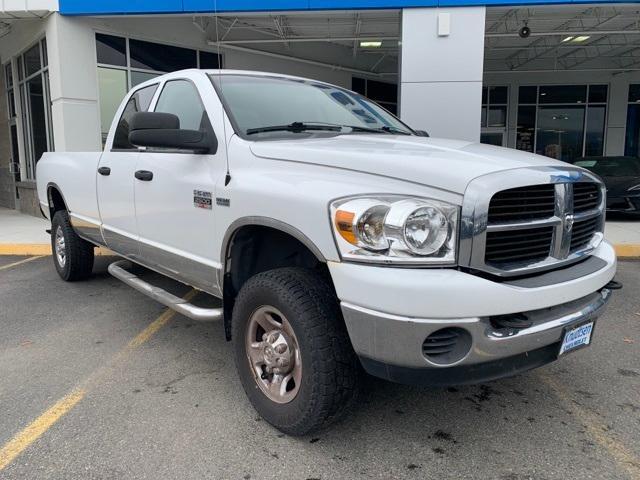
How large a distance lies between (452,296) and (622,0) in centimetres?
1036

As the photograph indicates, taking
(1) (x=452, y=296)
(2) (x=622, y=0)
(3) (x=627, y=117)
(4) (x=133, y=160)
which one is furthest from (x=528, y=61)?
(1) (x=452, y=296)

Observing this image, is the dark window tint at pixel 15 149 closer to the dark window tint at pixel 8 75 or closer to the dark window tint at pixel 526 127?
the dark window tint at pixel 8 75

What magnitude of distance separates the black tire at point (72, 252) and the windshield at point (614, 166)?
10.6 m

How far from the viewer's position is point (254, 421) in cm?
310

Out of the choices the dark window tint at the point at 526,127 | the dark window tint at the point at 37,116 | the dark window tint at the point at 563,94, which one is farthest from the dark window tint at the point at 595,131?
the dark window tint at the point at 37,116

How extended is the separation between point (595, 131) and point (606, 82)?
1773 mm

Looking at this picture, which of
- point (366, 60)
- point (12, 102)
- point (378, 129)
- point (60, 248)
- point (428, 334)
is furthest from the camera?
point (366, 60)

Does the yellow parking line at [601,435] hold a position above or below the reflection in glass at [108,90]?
below

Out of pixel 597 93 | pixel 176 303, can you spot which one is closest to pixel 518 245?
pixel 176 303

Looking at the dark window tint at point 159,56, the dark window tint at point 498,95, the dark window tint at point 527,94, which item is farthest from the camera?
the dark window tint at point 498,95


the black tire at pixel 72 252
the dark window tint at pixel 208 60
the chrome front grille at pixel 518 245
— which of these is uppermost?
the dark window tint at pixel 208 60

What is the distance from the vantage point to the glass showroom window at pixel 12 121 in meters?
14.6

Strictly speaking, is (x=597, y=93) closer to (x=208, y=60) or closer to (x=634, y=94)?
(x=634, y=94)

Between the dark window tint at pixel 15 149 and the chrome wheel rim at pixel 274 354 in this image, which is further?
the dark window tint at pixel 15 149
